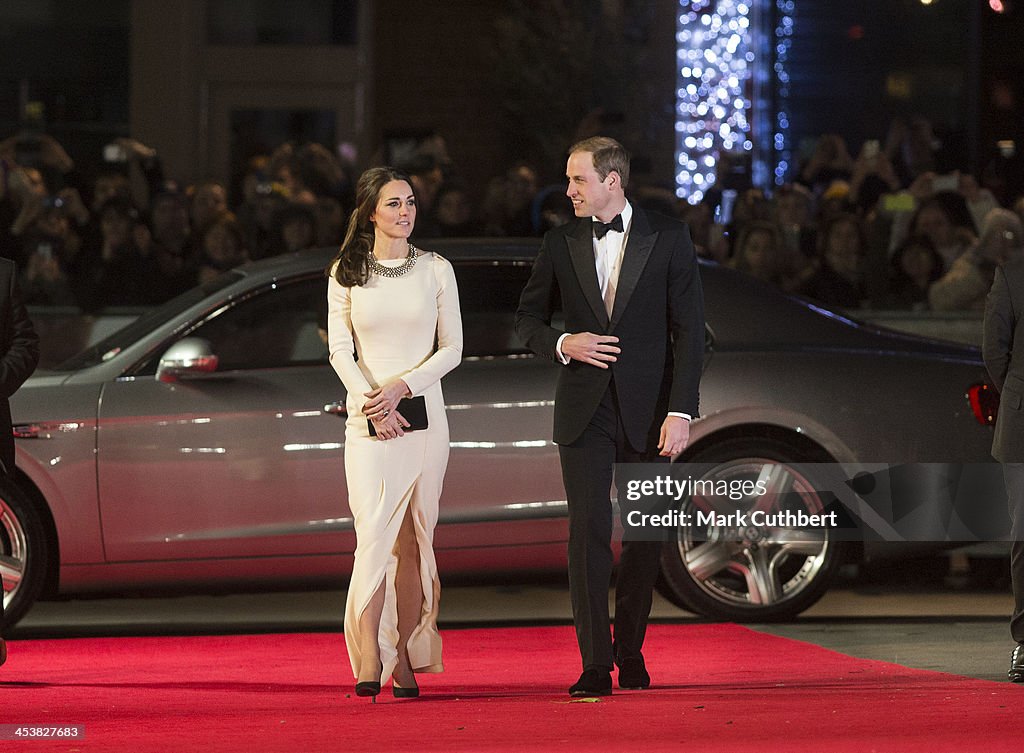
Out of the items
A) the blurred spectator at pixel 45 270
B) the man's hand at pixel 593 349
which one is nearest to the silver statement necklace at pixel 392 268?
the man's hand at pixel 593 349

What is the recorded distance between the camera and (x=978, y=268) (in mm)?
13188

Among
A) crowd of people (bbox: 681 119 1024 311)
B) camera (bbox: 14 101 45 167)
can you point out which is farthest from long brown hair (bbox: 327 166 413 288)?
camera (bbox: 14 101 45 167)

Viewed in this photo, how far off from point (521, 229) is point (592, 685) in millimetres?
6569

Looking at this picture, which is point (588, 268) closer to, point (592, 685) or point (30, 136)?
point (592, 685)

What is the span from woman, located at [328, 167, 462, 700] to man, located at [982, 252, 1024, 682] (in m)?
2.00

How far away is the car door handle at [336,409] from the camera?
9172 millimetres

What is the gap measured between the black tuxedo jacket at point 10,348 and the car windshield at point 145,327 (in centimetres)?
159

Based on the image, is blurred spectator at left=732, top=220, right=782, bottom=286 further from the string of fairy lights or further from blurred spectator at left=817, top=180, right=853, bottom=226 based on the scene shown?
the string of fairy lights

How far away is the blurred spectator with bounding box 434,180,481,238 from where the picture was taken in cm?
1360

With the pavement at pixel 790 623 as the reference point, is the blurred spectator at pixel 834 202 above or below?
above

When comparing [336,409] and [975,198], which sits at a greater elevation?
[975,198]

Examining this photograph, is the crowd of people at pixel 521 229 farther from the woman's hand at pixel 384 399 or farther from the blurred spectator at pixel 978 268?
the woman's hand at pixel 384 399

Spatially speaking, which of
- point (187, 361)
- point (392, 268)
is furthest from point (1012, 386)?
point (187, 361)

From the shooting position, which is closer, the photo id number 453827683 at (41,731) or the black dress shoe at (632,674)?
the photo id number 453827683 at (41,731)
